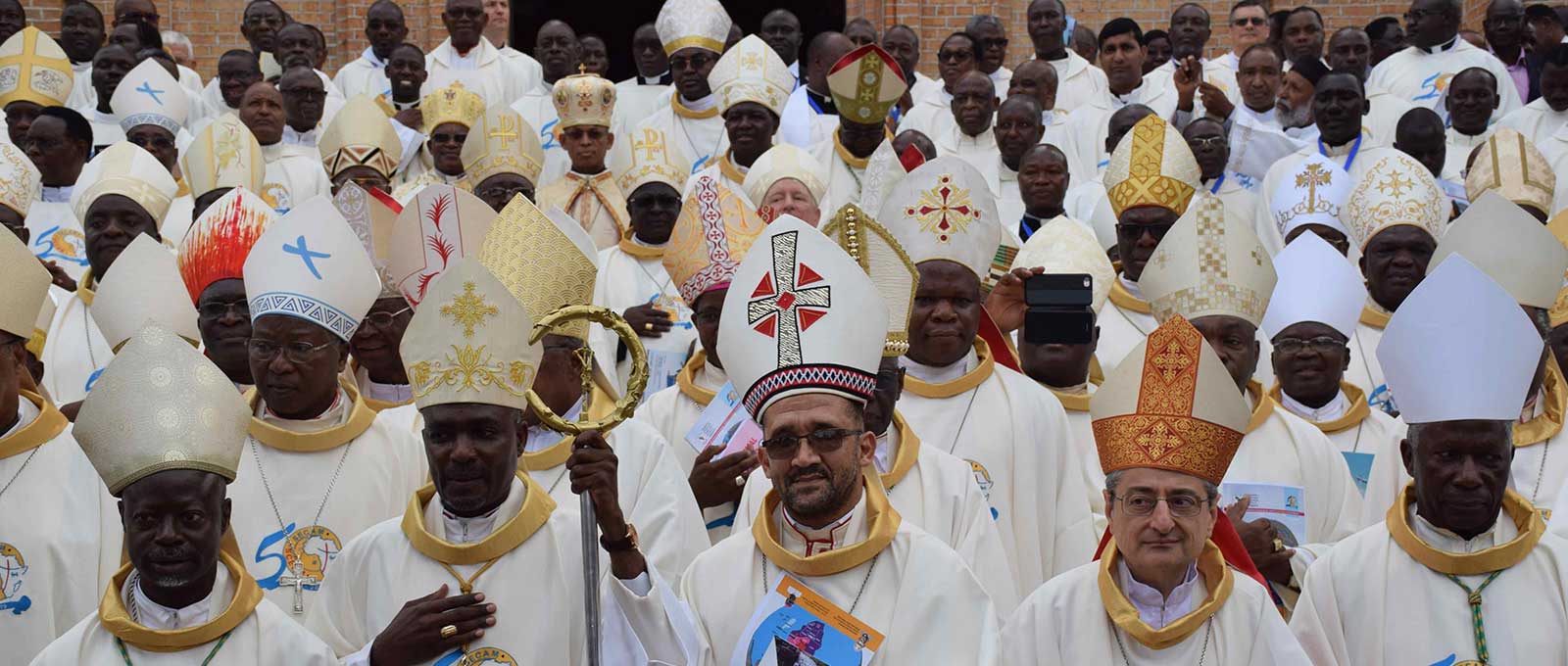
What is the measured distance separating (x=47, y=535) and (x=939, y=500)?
95.3 inches

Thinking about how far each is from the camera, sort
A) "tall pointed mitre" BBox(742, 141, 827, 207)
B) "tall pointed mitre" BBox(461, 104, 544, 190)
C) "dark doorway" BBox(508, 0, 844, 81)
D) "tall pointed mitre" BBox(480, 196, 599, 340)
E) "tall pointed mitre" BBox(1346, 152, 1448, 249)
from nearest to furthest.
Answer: "tall pointed mitre" BBox(480, 196, 599, 340)
"tall pointed mitre" BBox(1346, 152, 1448, 249)
"tall pointed mitre" BBox(742, 141, 827, 207)
"tall pointed mitre" BBox(461, 104, 544, 190)
"dark doorway" BBox(508, 0, 844, 81)

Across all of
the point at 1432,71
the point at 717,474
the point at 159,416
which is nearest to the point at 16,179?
the point at 717,474

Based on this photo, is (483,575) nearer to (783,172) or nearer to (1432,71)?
(783,172)

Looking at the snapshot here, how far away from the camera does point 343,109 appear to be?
32.5 ft

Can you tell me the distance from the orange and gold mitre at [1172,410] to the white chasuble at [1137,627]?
21 centimetres

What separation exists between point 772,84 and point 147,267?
419 centimetres

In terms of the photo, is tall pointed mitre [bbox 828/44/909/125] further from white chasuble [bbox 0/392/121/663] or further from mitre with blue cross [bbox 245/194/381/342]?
white chasuble [bbox 0/392/121/663]

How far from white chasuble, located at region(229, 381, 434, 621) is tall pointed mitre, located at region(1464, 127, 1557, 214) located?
17.6 feet

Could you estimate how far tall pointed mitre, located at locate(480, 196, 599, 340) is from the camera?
5094 mm

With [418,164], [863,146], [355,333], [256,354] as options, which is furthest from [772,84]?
[256,354]

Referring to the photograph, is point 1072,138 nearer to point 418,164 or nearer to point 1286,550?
point 418,164

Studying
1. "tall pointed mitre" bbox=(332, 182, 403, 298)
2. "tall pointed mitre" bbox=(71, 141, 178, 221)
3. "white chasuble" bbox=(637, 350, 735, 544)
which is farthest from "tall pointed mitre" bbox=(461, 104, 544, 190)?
"white chasuble" bbox=(637, 350, 735, 544)

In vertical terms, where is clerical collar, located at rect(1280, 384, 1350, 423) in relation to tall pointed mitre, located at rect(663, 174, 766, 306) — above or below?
below

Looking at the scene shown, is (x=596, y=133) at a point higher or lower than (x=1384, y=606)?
higher
